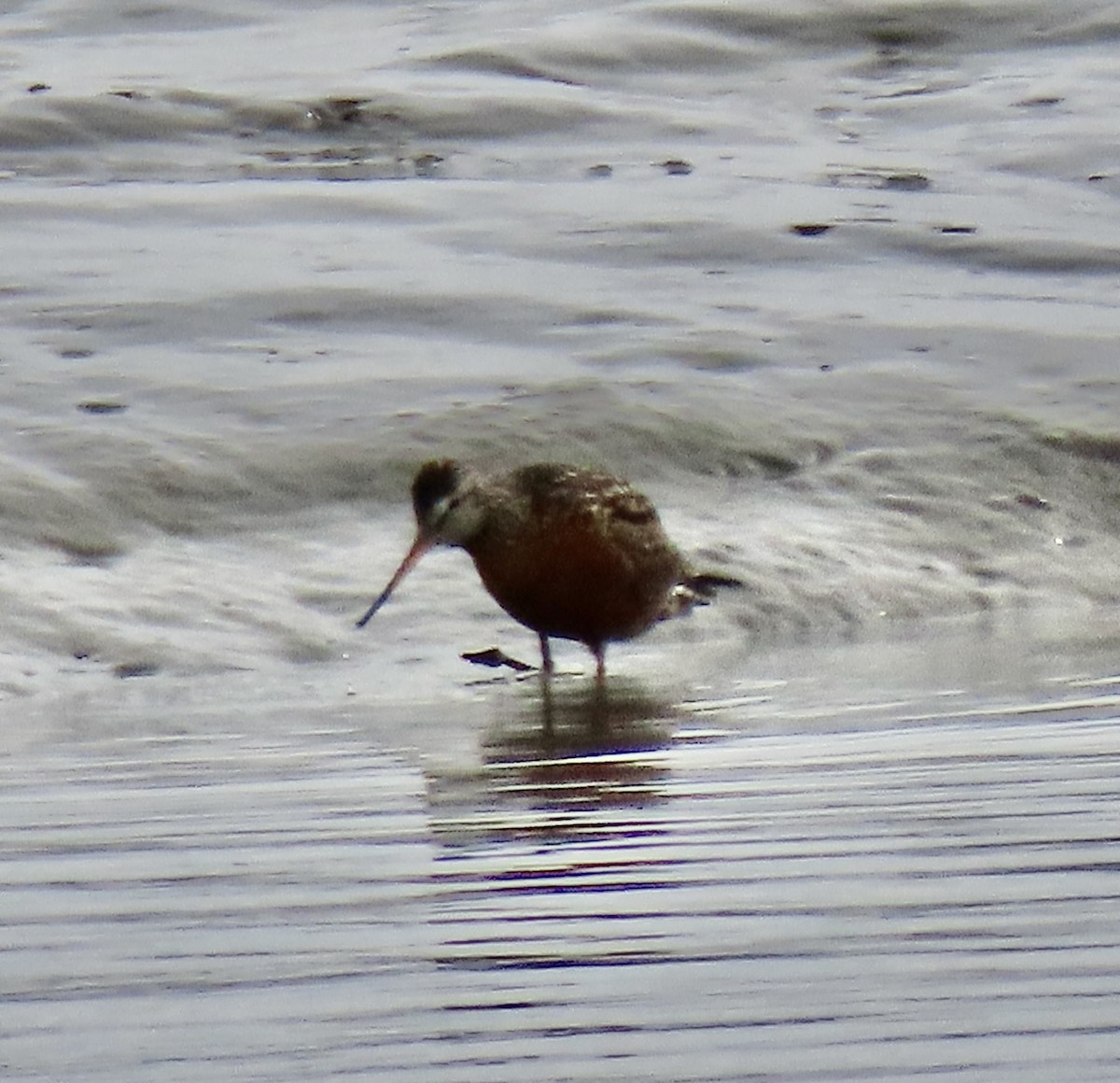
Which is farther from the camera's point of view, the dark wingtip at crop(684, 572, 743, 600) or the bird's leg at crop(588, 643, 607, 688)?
the dark wingtip at crop(684, 572, 743, 600)

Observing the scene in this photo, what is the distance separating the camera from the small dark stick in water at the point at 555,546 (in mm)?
8406

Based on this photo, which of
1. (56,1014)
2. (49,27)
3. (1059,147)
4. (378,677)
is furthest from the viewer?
(49,27)

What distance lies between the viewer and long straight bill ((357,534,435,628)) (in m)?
8.38

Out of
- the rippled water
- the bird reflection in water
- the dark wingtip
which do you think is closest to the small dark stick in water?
the dark wingtip

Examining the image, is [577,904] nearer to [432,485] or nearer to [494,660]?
[494,660]

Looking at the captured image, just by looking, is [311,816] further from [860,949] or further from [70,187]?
[70,187]

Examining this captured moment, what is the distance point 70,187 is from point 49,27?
Result: 107 inches

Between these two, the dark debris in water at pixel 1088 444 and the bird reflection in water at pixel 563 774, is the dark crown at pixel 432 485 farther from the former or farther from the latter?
the dark debris in water at pixel 1088 444

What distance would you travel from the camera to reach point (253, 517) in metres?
9.40

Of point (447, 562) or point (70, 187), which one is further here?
point (70, 187)

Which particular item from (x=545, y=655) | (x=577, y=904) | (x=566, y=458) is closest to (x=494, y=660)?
(x=545, y=655)

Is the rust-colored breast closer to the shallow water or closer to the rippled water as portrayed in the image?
the shallow water

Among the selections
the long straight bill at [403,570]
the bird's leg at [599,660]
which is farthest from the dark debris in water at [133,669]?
the bird's leg at [599,660]

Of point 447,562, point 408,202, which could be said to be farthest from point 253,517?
point 408,202
